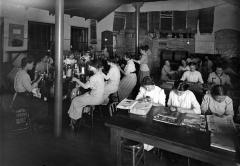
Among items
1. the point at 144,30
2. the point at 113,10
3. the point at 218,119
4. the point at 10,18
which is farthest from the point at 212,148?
the point at 113,10

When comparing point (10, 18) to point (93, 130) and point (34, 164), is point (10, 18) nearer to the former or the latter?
point (93, 130)

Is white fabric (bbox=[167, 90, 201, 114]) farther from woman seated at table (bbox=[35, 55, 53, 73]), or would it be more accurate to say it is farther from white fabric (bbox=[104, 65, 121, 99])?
woman seated at table (bbox=[35, 55, 53, 73])

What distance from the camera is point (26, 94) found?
3920 millimetres

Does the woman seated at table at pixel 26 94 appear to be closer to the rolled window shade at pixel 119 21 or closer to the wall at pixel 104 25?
the rolled window shade at pixel 119 21

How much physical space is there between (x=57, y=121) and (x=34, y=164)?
0.91 m

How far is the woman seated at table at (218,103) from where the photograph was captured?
9.05 ft

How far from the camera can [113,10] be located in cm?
1013

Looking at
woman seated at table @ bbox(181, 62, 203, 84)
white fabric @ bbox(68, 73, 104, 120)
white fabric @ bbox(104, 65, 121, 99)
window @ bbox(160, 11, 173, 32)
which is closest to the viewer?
white fabric @ bbox(68, 73, 104, 120)

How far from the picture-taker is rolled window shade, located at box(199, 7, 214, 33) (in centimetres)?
805

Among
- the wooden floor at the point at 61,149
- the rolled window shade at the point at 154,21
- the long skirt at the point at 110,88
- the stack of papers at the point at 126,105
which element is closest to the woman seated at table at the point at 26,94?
the wooden floor at the point at 61,149

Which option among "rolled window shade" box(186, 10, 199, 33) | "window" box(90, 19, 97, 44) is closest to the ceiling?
"window" box(90, 19, 97, 44)

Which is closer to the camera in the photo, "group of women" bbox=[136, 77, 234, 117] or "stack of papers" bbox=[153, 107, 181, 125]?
"stack of papers" bbox=[153, 107, 181, 125]

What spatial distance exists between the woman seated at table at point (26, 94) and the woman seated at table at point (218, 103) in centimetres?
277

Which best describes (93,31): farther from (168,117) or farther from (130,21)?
(168,117)
